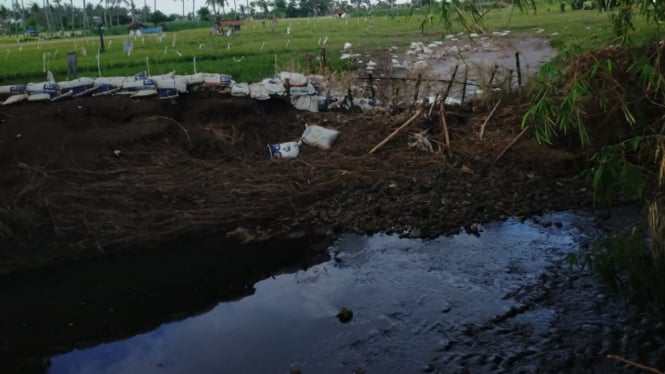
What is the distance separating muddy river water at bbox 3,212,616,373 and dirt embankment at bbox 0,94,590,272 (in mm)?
597

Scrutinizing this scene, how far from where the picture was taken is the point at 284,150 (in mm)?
10664

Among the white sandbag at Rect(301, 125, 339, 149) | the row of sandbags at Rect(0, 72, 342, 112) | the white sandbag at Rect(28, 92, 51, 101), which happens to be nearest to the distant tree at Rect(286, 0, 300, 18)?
the row of sandbags at Rect(0, 72, 342, 112)

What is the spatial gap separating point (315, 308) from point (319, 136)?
5090mm

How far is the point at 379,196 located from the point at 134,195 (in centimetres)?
355

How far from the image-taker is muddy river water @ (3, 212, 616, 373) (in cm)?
553

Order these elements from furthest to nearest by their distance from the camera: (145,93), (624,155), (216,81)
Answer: (216,81) → (145,93) → (624,155)

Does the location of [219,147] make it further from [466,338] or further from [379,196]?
[466,338]

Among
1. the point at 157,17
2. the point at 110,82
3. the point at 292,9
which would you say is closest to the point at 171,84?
the point at 110,82

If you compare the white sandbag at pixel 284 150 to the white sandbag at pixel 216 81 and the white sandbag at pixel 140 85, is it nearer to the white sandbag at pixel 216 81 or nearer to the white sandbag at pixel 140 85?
the white sandbag at pixel 216 81

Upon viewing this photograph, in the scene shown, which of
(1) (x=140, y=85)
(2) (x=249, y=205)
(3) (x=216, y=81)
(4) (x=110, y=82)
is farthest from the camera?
(3) (x=216, y=81)

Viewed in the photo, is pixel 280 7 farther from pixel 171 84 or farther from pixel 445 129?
pixel 445 129

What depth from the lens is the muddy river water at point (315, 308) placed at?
5531 mm

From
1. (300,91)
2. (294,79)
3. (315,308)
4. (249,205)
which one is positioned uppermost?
(294,79)

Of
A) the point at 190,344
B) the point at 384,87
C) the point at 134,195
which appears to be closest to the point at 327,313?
the point at 190,344
